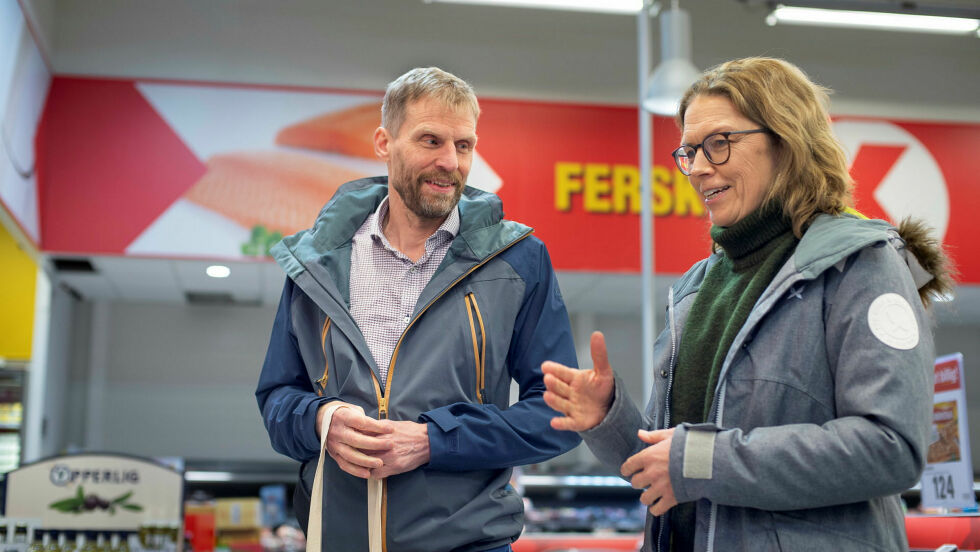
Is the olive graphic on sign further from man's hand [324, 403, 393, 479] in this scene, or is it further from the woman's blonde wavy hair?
the woman's blonde wavy hair

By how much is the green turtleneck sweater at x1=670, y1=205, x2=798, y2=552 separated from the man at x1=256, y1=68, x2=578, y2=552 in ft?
1.15

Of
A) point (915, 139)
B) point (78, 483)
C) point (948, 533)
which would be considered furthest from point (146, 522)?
point (915, 139)

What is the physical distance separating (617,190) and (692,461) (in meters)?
6.73

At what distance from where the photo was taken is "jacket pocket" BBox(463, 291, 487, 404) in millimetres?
1951

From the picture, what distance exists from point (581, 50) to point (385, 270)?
6824 millimetres

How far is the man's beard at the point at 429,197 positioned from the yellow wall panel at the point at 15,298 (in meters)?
6.30

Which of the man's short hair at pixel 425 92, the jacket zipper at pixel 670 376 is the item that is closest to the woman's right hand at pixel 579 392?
the jacket zipper at pixel 670 376

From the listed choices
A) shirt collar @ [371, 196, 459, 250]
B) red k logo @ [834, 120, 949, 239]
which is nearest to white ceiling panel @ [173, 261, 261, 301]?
red k logo @ [834, 120, 949, 239]

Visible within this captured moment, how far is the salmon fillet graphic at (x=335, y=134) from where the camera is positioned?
24.7ft

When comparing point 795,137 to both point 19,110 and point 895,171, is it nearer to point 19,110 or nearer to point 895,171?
point 19,110

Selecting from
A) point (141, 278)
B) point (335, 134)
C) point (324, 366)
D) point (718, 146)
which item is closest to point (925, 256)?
point (718, 146)

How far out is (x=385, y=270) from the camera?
82.2 inches

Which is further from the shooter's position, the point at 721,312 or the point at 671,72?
the point at 671,72

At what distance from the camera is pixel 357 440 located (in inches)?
69.7
